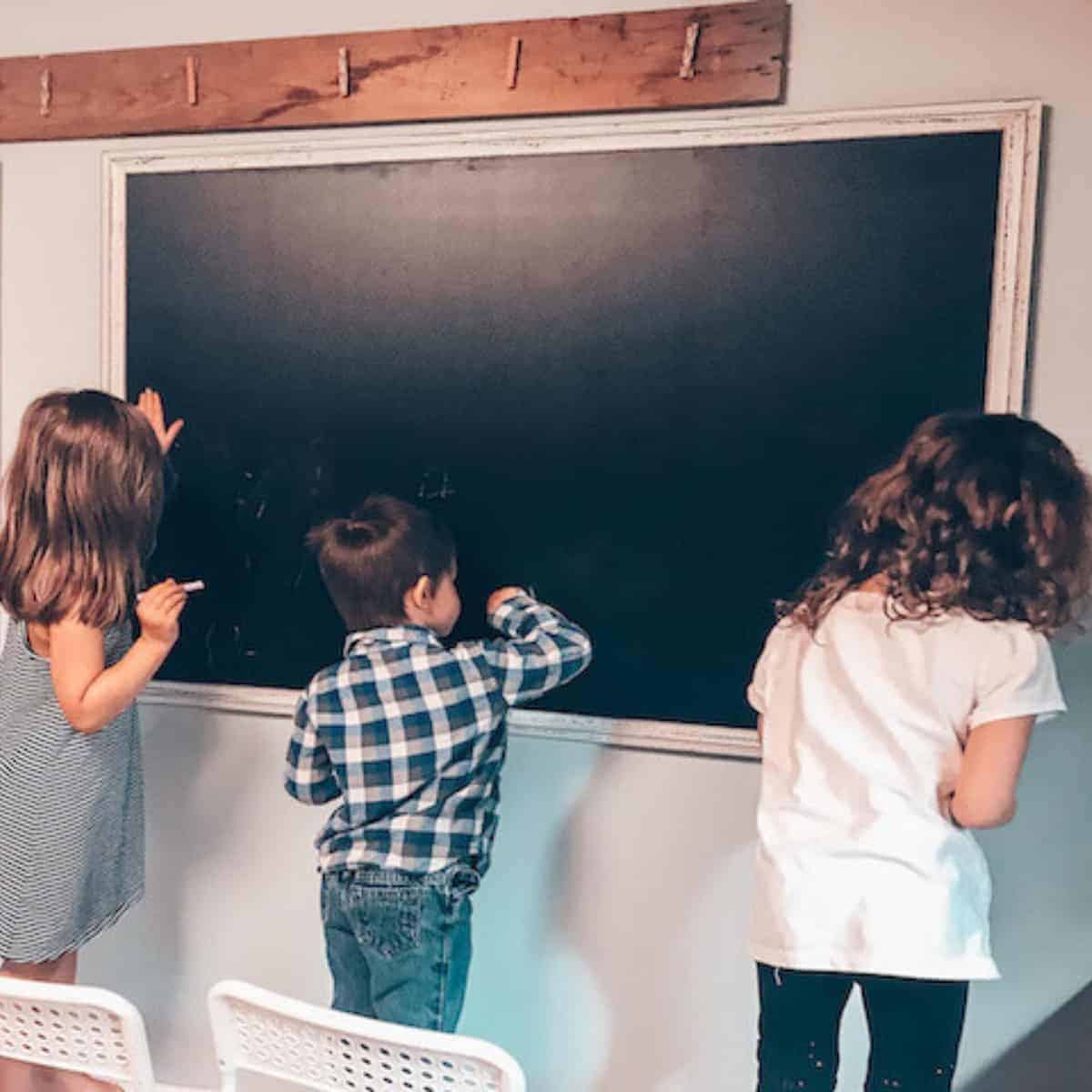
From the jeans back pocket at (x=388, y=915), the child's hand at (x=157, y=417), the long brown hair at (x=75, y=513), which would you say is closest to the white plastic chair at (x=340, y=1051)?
the jeans back pocket at (x=388, y=915)

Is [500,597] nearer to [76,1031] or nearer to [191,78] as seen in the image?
[76,1031]

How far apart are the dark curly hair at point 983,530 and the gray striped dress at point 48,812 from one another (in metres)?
1.14

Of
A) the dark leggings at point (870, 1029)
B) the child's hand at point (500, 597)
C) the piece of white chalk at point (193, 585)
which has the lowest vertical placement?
the dark leggings at point (870, 1029)

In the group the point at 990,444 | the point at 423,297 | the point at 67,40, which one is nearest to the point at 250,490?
the point at 423,297

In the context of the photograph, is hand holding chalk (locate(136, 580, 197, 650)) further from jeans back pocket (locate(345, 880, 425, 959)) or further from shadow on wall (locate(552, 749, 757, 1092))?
shadow on wall (locate(552, 749, 757, 1092))

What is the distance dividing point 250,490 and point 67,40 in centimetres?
95

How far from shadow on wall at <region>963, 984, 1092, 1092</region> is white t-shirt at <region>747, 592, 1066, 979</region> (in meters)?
0.50

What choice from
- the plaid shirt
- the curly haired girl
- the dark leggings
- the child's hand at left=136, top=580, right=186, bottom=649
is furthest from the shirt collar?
the dark leggings

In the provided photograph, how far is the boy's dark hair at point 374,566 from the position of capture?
1803 mm

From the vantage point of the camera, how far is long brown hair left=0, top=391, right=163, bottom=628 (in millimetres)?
1857

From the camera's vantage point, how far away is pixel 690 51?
1.98 m

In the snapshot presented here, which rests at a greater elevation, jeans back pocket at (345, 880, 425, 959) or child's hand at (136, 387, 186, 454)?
child's hand at (136, 387, 186, 454)

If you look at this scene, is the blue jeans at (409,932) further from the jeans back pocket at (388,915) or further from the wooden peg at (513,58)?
the wooden peg at (513,58)

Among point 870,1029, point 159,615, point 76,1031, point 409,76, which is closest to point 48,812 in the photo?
point 159,615
